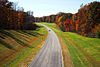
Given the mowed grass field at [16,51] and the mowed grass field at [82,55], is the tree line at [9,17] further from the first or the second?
the mowed grass field at [82,55]

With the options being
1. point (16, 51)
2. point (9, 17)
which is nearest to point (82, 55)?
point (16, 51)

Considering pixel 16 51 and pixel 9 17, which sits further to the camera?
pixel 9 17

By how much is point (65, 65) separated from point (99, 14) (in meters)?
34.1

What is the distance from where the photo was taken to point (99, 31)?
1244 inches

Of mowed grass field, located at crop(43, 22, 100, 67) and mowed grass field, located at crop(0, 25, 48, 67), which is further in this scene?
mowed grass field, located at crop(43, 22, 100, 67)

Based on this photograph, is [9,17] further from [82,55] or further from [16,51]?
[82,55]

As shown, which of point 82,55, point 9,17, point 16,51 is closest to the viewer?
point 82,55

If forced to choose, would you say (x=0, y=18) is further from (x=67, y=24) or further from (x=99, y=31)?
(x=67, y=24)

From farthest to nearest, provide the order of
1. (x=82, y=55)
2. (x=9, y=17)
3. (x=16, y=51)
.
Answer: (x=9, y=17) → (x=16, y=51) → (x=82, y=55)

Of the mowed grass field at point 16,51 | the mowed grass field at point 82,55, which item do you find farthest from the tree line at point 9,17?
the mowed grass field at point 82,55

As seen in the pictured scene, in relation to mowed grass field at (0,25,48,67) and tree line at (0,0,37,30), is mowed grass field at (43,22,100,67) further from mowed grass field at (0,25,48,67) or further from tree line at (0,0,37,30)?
tree line at (0,0,37,30)

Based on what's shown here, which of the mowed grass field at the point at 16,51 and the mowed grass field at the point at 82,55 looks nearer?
the mowed grass field at the point at 16,51

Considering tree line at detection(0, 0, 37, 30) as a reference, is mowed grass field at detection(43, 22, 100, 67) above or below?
below

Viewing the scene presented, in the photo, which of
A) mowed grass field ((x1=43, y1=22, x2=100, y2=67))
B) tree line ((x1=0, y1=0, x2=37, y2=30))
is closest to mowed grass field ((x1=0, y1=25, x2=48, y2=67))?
mowed grass field ((x1=43, y1=22, x2=100, y2=67))
